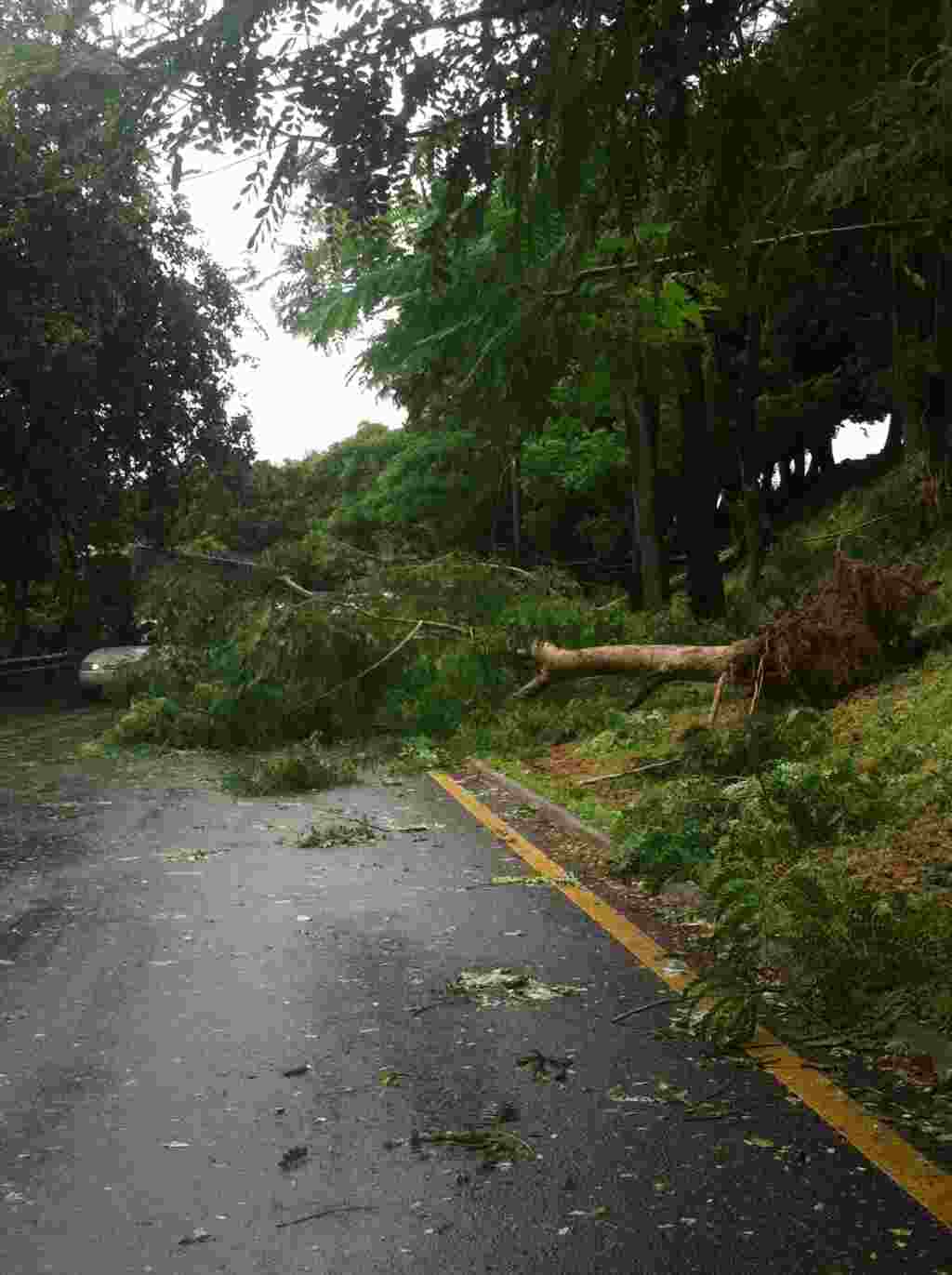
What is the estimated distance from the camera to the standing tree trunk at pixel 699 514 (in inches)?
931

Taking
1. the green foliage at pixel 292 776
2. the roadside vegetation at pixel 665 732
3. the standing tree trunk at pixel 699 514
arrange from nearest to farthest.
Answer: the roadside vegetation at pixel 665 732, the green foliage at pixel 292 776, the standing tree trunk at pixel 699 514

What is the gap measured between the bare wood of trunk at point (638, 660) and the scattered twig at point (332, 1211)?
35.5 feet

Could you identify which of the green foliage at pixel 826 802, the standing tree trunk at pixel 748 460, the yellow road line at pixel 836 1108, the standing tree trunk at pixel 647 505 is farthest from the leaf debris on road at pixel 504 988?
the standing tree trunk at pixel 647 505

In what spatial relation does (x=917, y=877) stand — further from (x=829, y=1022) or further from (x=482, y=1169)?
(x=482, y=1169)

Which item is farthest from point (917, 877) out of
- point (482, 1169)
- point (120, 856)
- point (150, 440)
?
point (150, 440)

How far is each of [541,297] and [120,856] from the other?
5.72 metres

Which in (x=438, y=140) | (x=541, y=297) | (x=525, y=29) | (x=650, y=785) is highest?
(x=525, y=29)

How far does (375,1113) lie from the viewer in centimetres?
527

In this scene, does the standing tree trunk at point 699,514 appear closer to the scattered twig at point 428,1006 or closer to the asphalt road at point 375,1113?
the asphalt road at point 375,1113

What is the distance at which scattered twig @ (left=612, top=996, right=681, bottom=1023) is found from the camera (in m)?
6.41

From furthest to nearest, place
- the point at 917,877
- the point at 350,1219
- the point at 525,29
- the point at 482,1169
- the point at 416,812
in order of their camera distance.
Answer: the point at 416,812, the point at 917,877, the point at 525,29, the point at 482,1169, the point at 350,1219

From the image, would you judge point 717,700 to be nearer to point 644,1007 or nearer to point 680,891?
point 680,891

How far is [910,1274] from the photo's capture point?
153 inches

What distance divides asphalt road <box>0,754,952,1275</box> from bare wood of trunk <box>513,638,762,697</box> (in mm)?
6252
